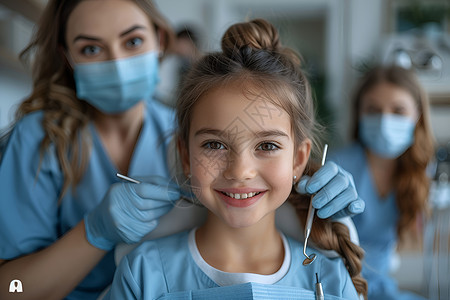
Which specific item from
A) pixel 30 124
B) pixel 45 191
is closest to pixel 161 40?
pixel 30 124

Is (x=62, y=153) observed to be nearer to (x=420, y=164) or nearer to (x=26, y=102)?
(x=26, y=102)

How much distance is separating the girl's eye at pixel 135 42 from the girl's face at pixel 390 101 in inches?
40.8

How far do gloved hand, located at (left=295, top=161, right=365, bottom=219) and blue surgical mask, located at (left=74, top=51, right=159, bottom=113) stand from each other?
557 mm

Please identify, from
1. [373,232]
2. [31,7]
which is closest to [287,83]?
[373,232]

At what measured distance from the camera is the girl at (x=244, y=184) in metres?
0.77

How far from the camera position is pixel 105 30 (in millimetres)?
1056

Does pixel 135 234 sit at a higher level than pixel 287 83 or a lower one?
lower

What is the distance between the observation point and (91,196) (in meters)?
1.11

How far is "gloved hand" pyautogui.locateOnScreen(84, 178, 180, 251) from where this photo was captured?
2.86ft

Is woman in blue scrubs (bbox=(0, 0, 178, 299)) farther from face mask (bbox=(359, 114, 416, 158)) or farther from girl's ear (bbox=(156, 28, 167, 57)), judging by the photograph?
face mask (bbox=(359, 114, 416, 158))

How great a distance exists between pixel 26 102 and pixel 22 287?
0.50m

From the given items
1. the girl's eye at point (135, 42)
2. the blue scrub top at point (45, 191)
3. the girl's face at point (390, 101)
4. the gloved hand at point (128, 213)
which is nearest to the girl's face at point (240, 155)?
the gloved hand at point (128, 213)

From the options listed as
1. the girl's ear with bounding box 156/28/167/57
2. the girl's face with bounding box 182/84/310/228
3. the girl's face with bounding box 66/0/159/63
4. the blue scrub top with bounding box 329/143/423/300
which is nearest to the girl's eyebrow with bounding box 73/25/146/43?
the girl's face with bounding box 66/0/159/63

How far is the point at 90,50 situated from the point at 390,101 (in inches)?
46.7
